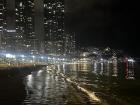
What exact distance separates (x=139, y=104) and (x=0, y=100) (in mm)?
10035

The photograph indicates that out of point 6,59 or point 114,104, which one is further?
point 6,59

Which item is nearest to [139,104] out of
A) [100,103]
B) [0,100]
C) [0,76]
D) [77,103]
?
[100,103]

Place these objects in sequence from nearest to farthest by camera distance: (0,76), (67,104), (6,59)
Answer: (67,104) → (0,76) → (6,59)

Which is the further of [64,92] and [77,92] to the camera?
[77,92]

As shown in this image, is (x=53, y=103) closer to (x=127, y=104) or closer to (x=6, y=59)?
(x=127, y=104)

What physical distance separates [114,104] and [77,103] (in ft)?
8.20

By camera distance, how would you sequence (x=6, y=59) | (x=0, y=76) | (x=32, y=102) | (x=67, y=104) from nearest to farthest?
(x=67, y=104), (x=32, y=102), (x=0, y=76), (x=6, y=59)

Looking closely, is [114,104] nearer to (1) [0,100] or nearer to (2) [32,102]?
(2) [32,102]

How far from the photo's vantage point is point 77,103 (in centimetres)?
2312

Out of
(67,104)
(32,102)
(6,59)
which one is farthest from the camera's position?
(6,59)

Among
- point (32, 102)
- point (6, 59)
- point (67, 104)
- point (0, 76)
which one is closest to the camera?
point (67, 104)

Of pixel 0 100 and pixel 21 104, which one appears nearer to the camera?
pixel 21 104

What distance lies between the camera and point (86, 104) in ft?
74.2

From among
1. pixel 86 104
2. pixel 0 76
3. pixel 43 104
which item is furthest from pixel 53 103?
pixel 0 76
